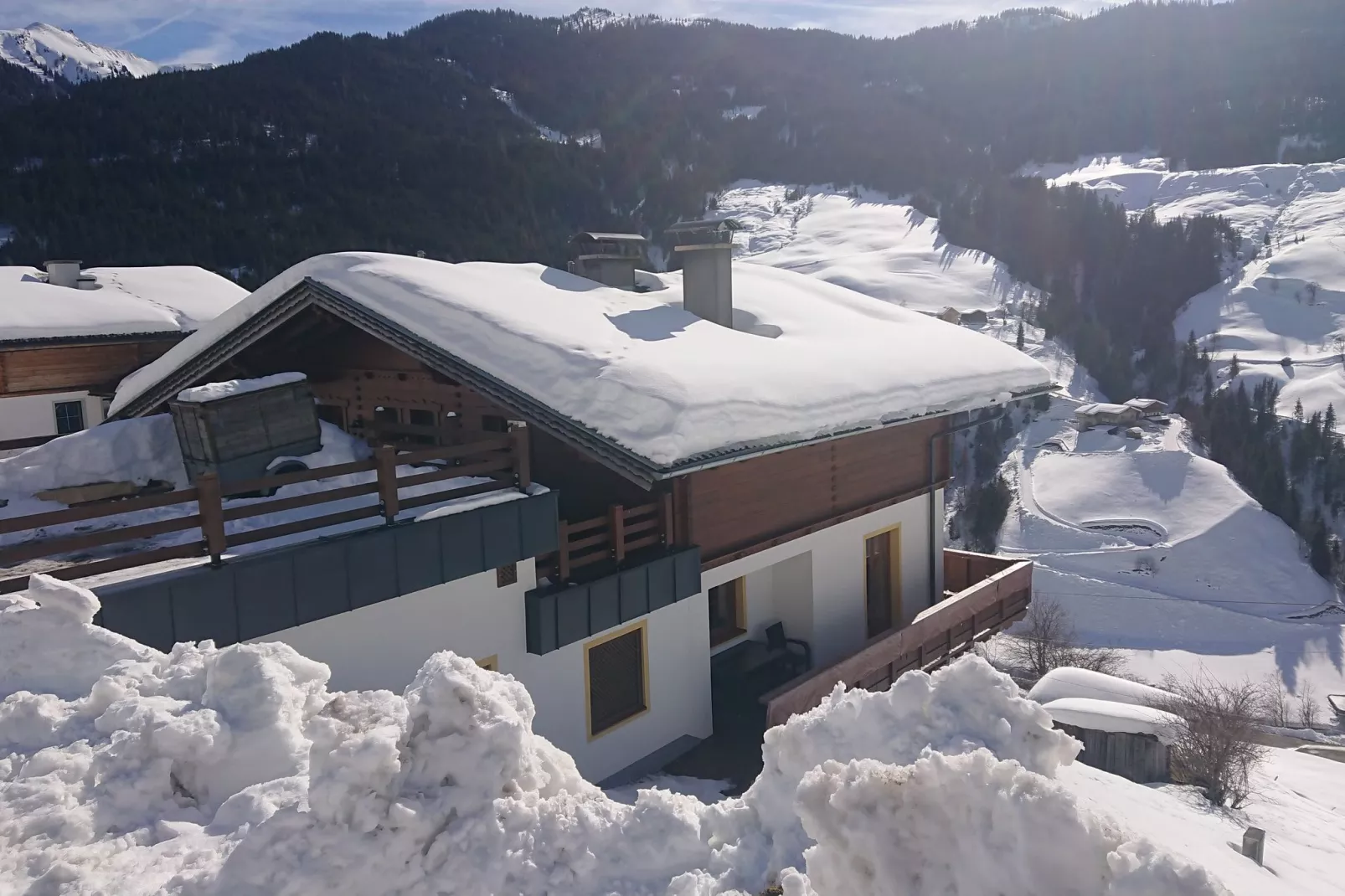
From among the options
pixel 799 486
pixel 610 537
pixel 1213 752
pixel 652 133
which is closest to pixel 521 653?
pixel 610 537

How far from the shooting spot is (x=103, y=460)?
8.57m

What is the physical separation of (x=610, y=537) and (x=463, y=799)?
5385mm

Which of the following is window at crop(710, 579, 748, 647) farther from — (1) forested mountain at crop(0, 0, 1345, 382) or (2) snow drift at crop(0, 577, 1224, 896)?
(1) forested mountain at crop(0, 0, 1345, 382)

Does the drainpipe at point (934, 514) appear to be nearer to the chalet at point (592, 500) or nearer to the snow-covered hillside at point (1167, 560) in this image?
the chalet at point (592, 500)

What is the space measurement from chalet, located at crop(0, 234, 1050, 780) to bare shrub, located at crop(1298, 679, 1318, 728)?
21203 mm

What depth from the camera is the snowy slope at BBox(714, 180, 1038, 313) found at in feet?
248

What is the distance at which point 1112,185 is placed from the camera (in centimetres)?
11138

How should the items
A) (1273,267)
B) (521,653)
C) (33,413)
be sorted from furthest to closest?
(1273,267)
(33,413)
(521,653)

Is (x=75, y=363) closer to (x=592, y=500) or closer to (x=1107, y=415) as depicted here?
(x=592, y=500)

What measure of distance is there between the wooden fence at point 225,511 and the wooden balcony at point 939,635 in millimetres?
3620

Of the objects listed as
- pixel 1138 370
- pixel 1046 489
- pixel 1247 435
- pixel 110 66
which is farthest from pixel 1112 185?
pixel 110 66

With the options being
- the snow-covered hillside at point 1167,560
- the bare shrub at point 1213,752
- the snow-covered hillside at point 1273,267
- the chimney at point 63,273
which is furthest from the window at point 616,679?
the snow-covered hillside at point 1273,267

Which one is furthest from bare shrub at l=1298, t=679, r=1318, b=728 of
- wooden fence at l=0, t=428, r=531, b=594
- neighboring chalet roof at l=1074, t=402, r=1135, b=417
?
wooden fence at l=0, t=428, r=531, b=594

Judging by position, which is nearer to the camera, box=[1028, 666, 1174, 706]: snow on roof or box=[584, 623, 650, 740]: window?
box=[584, 623, 650, 740]: window
